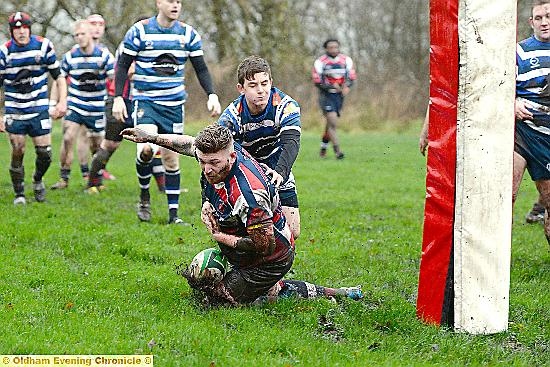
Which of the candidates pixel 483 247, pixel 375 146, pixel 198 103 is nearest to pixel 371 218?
pixel 483 247

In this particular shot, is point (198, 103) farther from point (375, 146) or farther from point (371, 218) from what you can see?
point (371, 218)

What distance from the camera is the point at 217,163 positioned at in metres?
5.84

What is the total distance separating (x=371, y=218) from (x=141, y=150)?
10.3 feet

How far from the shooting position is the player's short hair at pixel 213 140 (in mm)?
5750

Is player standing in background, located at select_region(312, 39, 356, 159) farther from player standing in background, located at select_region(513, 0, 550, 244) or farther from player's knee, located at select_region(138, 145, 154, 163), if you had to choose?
player standing in background, located at select_region(513, 0, 550, 244)

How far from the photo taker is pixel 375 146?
23.5 m

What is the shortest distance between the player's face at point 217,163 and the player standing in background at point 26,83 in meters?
5.93

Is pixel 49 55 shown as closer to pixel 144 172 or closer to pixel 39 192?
pixel 39 192

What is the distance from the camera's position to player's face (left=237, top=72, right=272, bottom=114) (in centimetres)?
649

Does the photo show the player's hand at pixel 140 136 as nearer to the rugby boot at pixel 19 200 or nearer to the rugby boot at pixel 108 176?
the rugby boot at pixel 19 200

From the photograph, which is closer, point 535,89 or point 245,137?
point 245,137

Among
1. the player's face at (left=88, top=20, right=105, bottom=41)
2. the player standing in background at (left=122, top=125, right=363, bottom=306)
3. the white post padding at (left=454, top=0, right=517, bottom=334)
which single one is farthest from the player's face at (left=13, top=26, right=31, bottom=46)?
the white post padding at (left=454, top=0, right=517, bottom=334)

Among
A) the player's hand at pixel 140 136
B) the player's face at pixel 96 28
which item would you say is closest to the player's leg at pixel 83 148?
the player's face at pixel 96 28

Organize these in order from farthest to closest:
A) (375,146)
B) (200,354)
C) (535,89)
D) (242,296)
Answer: (375,146) → (535,89) → (242,296) → (200,354)
